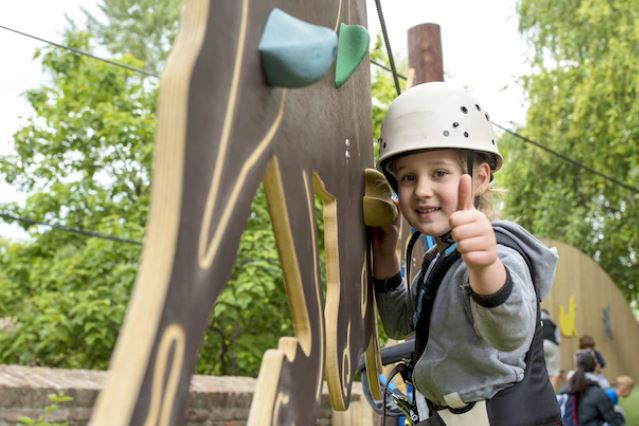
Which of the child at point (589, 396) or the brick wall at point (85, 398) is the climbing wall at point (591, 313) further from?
the brick wall at point (85, 398)

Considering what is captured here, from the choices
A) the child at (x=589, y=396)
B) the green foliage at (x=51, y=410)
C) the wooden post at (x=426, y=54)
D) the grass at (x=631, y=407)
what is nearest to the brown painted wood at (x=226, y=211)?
the green foliage at (x=51, y=410)

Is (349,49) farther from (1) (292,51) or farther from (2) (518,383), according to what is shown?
(2) (518,383)

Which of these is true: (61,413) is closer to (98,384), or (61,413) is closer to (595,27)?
(98,384)

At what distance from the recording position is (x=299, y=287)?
1.40 meters

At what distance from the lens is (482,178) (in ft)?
6.57

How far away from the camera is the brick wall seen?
384 centimetres

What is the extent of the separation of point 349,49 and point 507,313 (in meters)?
0.61

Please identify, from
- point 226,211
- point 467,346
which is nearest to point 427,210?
point 467,346

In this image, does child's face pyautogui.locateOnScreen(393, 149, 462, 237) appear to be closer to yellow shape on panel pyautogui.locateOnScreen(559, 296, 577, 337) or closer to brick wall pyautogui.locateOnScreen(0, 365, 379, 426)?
brick wall pyautogui.locateOnScreen(0, 365, 379, 426)

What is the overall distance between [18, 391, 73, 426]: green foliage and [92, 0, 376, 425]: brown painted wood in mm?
2330

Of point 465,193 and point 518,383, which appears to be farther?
point 518,383

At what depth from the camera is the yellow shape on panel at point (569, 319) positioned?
9.06 metres

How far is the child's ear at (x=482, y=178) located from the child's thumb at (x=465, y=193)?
1.48ft

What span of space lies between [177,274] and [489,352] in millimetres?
1016
